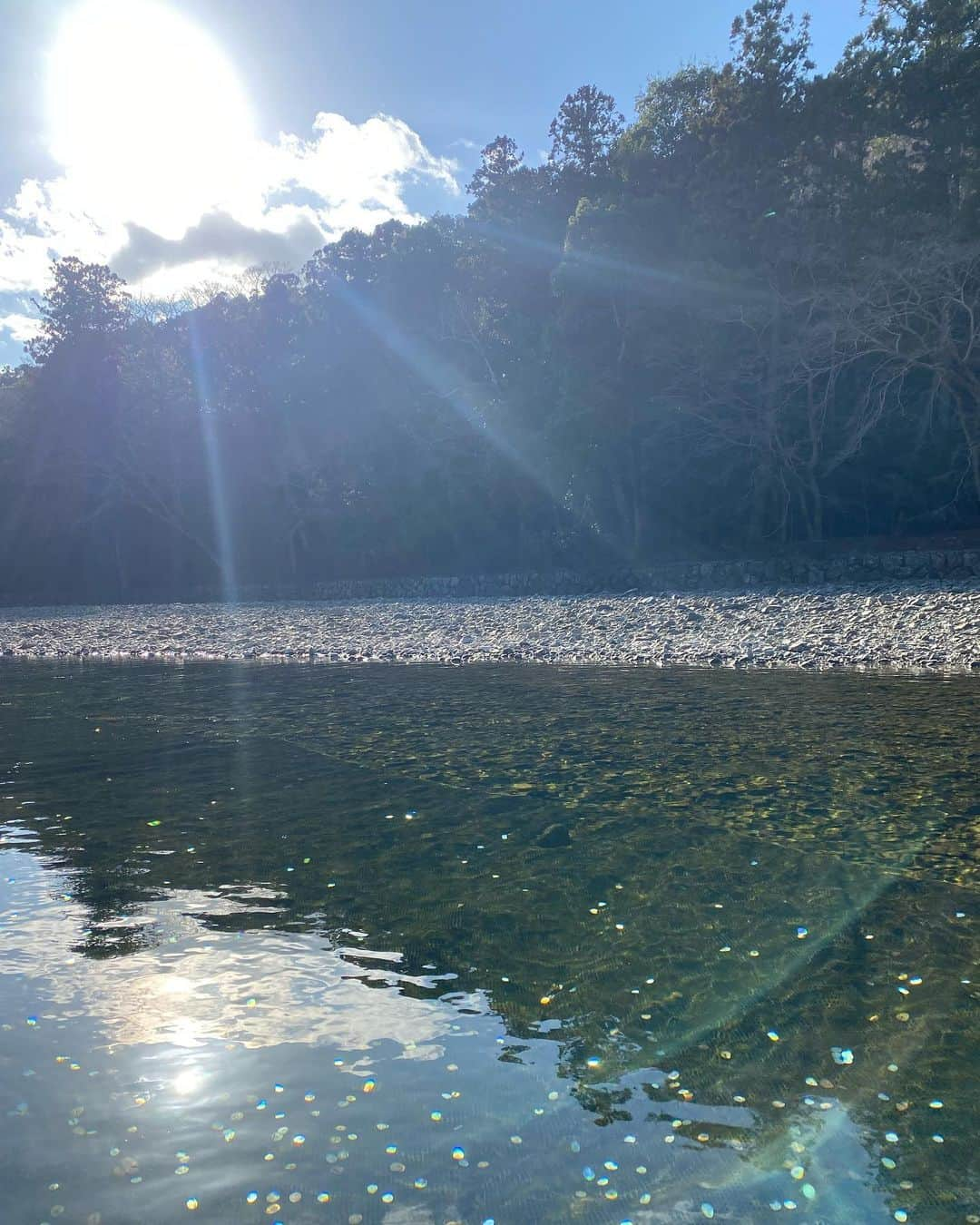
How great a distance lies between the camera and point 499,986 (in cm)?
531

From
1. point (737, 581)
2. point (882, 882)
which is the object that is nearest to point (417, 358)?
point (737, 581)

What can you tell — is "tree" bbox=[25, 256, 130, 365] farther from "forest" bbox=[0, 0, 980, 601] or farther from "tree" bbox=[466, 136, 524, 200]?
"tree" bbox=[466, 136, 524, 200]

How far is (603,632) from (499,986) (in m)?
17.2

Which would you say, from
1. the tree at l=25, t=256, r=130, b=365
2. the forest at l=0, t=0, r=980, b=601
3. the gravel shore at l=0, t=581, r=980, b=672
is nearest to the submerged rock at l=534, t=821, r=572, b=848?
the gravel shore at l=0, t=581, r=980, b=672

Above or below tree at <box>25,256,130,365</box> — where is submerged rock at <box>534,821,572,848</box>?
below

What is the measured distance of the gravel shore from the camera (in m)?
17.8

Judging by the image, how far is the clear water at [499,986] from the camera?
3.68m

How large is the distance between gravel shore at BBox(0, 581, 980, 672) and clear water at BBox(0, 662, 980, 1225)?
693 centimetres

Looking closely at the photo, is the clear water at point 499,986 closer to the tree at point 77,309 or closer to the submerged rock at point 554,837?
the submerged rock at point 554,837

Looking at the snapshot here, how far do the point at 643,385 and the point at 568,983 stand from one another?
29148 mm

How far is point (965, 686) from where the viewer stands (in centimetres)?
1382

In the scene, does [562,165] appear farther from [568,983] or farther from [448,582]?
[568,983]

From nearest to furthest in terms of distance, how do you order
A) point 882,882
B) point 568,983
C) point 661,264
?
point 568,983, point 882,882, point 661,264

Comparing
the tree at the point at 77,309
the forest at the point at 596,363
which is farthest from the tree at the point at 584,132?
the tree at the point at 77,309
